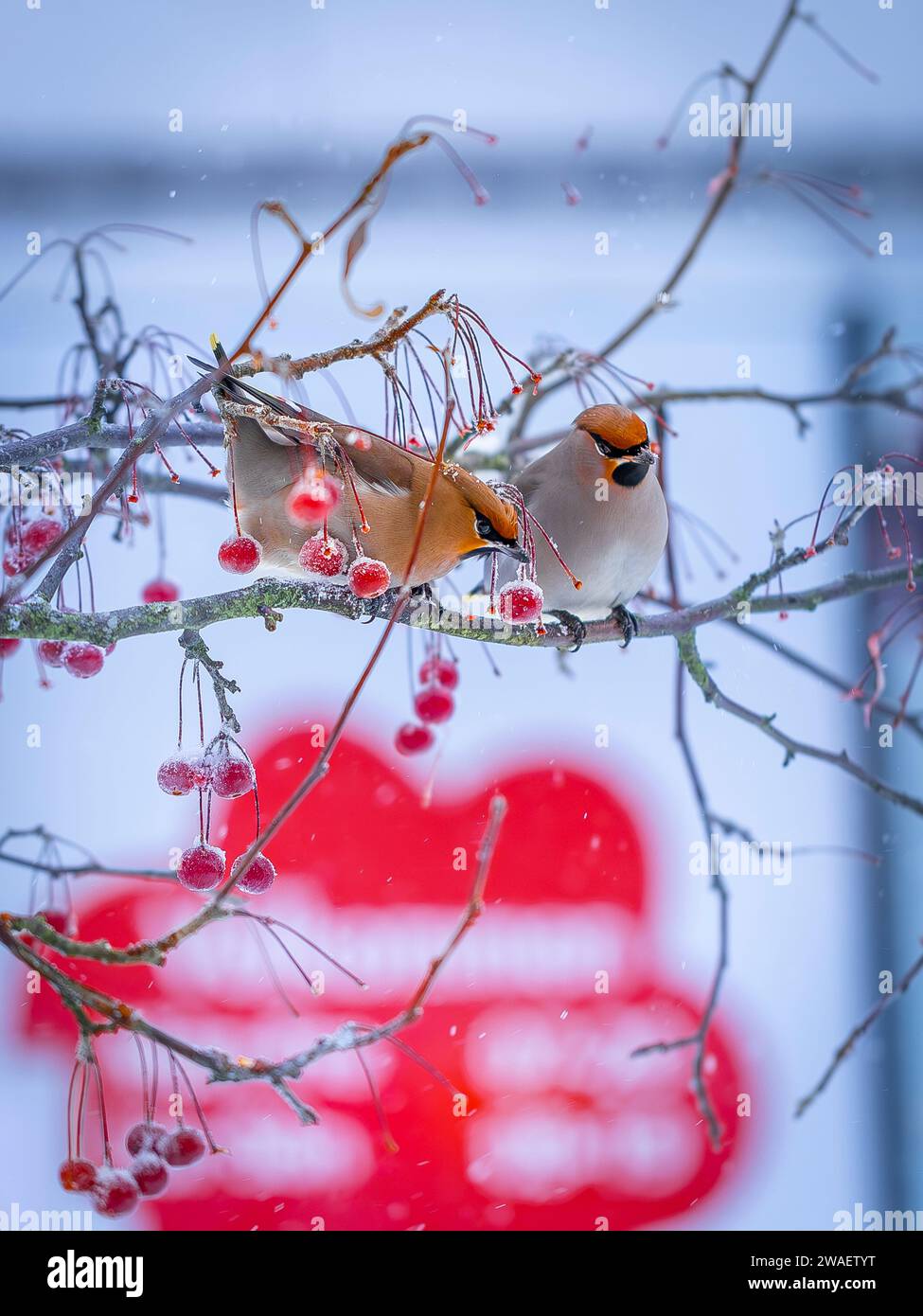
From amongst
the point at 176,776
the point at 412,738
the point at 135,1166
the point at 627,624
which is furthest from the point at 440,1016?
the point at 176,776

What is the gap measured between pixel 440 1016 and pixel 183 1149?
112 centimetres

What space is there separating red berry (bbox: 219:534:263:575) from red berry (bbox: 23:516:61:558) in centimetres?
21

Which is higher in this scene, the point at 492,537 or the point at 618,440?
the point at 618,440

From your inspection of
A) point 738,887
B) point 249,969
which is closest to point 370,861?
point 249,969

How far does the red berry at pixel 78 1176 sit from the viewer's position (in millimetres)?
854

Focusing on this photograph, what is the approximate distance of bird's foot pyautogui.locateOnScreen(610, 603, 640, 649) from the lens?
46.8 inches

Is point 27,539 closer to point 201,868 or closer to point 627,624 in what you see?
point 201,868

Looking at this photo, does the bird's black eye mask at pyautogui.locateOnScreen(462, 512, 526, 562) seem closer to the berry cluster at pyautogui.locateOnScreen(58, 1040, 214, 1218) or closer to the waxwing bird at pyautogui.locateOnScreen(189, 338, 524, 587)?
the waxwing bird at pyautogui.locateOnScreen(189, 338, 524, 587)

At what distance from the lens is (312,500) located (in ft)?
2.53

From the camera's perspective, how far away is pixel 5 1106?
1850 millimetres

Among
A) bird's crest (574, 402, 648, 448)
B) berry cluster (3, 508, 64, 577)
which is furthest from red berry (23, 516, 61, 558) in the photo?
bird's crest (574, 402, 648, 448)

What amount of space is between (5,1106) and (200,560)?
3.38 ft

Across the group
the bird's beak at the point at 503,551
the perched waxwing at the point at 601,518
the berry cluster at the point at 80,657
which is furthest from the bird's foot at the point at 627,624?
the berry cluster at the point at 80,657

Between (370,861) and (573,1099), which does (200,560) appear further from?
(573,1099)
